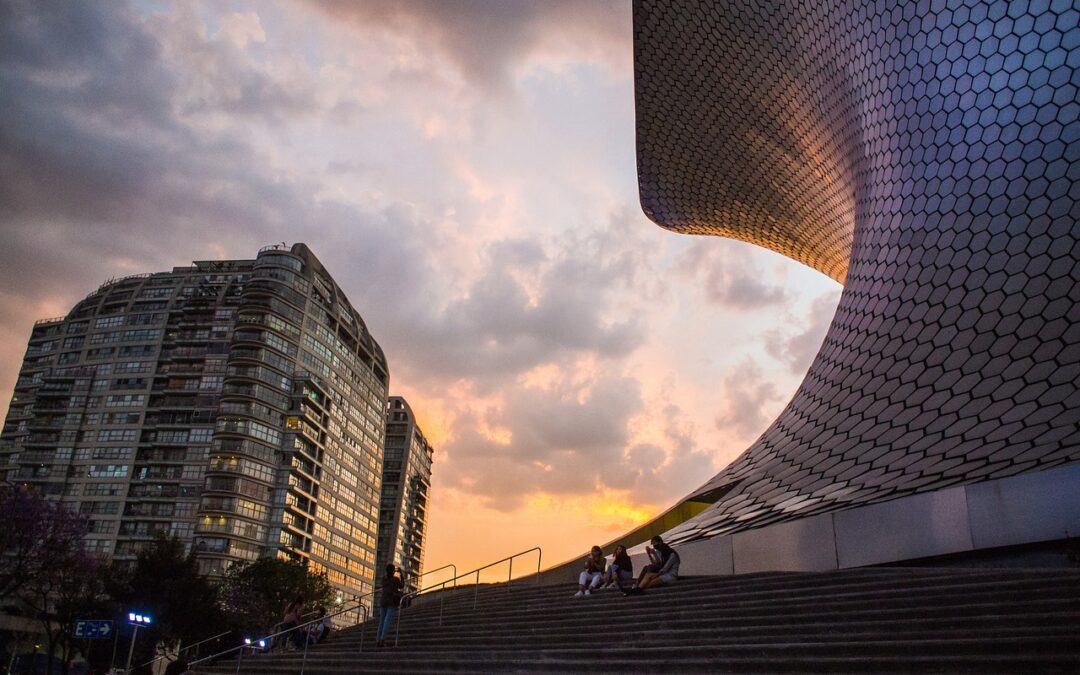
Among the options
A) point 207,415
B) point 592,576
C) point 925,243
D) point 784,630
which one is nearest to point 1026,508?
point 784,630

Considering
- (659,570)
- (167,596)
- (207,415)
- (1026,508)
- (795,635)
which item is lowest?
(795,635)

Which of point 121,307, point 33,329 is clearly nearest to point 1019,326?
point 121,307

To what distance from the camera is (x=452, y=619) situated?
1052 cm

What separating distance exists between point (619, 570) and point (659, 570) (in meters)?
0.53

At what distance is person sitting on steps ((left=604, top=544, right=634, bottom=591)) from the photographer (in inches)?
363

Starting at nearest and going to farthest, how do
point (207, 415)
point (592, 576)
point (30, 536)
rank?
point (592, 576) → point (30, 536) → point (207, 415)

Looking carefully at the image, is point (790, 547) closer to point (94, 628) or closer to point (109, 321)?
point (94, 628)

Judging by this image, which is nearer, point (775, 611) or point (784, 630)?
point (784, 630)

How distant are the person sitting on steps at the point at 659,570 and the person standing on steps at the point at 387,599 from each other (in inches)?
109

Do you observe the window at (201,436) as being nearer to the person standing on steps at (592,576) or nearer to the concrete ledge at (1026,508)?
the person standing on steps at (592,576)

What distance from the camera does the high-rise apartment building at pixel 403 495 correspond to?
305ft

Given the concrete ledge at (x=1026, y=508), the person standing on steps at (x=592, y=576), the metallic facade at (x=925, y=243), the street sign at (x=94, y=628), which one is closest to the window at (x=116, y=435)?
the street sign at (x=94, y=628)

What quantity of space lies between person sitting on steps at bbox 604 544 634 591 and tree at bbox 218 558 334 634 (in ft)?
121

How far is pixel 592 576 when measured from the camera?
33.1 feet
